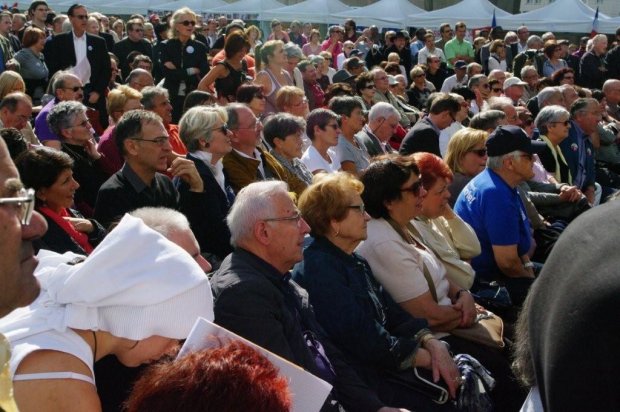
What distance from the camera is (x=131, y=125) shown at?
4.77 meters

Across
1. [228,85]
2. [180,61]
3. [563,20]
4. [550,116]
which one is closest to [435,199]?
[550,116]

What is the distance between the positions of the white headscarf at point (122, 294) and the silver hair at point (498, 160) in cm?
357

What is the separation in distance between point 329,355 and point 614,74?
13084 millimetres

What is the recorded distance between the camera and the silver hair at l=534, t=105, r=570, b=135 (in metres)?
7.59

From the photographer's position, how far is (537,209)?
267 inches

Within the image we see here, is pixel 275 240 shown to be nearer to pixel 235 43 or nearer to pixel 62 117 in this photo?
pixel 62 117

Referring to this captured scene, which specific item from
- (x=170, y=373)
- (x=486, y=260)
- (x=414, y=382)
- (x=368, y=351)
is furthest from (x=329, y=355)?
(x=486, y=260)

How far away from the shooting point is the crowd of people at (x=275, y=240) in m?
1.81

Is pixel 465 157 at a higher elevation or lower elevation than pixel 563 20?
higher

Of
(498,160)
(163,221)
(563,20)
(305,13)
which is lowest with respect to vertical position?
(563,20)

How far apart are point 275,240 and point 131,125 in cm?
184

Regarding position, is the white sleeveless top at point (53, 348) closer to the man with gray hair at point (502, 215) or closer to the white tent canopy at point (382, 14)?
the man with gray hair at point (502, 215)

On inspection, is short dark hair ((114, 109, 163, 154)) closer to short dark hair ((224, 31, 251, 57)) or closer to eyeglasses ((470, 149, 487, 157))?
eyeglasses ((470, 149, 487, 157))

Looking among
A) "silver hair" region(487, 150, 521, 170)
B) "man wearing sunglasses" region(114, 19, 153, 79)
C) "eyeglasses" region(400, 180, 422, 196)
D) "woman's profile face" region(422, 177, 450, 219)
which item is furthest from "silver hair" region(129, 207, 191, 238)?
"man wearing sunglasses" region(114, 19, 153, 79)
